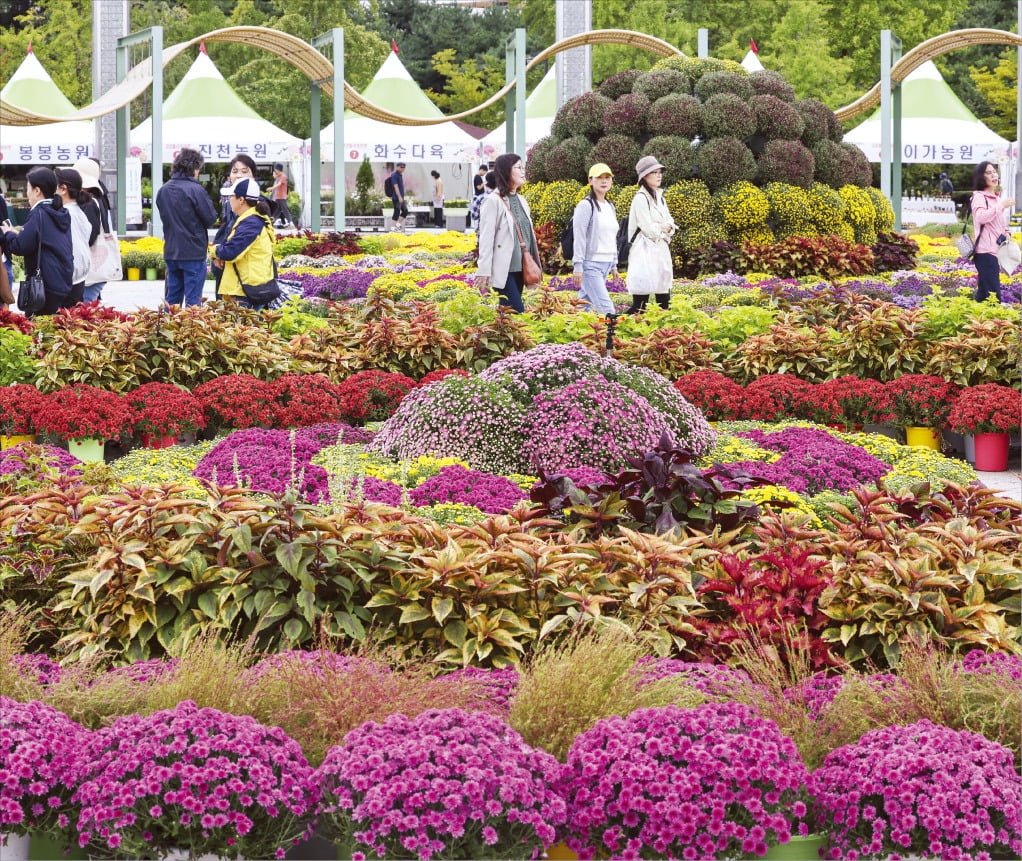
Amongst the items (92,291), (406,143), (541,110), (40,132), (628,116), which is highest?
(541,110)

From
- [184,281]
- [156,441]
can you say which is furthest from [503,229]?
[184,281]

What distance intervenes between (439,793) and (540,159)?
60.4 feet

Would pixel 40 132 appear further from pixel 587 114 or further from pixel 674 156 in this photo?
pixel 674 156

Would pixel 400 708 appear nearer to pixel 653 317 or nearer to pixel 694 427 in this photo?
pixel 694 427

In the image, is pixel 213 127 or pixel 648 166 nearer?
pixel 648 166

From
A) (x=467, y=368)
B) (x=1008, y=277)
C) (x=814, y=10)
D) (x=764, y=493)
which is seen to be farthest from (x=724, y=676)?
(x=814, y=10)

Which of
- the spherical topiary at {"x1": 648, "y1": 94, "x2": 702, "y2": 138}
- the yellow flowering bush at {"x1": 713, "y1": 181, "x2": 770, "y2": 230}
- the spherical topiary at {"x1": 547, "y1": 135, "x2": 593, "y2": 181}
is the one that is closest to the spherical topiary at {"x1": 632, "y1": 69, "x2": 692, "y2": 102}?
the spherical topiary at {"x1": 648, "y1": 94, "x2": 702, "y2": 138}

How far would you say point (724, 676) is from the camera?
411cm

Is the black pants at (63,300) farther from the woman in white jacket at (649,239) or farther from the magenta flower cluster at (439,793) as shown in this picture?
the magenta flower cluster at (439,793)

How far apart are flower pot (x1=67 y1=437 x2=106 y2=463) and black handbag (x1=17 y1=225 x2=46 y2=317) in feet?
8.89

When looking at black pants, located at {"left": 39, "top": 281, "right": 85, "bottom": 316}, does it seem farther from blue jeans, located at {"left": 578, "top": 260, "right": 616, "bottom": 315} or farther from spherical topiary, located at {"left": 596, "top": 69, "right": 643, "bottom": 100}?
spherical topiary, located at {"left": 596, "top": 69, "right": 643, "bottom": 100}

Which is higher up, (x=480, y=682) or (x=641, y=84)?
(x=641, y=84)

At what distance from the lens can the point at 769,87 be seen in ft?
65.9

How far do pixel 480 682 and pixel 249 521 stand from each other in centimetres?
118
